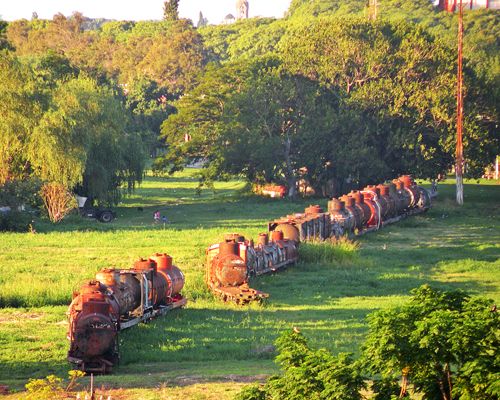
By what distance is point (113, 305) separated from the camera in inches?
1033

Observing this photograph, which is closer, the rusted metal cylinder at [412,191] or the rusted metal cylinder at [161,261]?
the rusted metal cylinder at [161,261]

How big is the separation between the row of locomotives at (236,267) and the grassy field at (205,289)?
1.43 ft

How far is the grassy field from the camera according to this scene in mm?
24844

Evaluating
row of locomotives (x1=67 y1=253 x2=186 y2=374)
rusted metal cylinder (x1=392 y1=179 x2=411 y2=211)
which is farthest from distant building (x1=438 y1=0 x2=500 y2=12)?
row of locomotives (x1=67 y1=253 x2=186 y2=374)

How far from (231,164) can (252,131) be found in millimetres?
2380

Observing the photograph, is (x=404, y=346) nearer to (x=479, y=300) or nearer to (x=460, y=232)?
(x=479, y=300)

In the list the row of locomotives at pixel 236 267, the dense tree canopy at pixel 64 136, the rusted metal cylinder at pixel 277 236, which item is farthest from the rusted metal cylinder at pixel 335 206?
the dense tree canopy at pixel 64 136

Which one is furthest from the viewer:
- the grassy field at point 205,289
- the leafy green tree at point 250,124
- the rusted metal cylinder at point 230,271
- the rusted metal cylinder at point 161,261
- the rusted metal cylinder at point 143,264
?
the leafy green tree at point 250,124

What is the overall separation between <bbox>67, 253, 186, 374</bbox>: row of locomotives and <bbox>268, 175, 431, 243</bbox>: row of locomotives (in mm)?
12364

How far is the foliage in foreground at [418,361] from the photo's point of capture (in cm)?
1447

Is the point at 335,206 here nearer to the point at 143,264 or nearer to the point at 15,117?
the point at 15,117

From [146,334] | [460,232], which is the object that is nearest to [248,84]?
[460,232]

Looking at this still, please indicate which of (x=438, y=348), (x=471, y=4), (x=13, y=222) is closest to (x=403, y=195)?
(x=13, y=222)

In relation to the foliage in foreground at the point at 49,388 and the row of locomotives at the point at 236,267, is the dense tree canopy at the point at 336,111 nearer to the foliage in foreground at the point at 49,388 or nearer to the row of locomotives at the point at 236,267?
the row of locomotives at the point at 236,267
